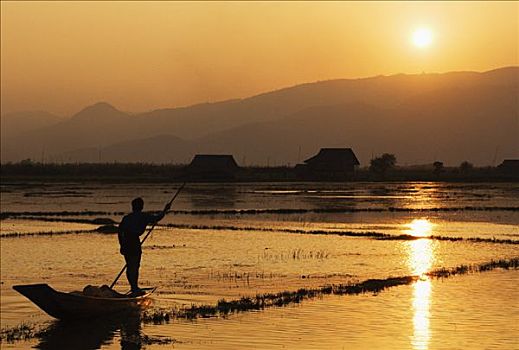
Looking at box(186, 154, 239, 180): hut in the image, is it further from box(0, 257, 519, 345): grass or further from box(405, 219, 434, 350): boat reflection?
box(0, 257, 519, 345): grass

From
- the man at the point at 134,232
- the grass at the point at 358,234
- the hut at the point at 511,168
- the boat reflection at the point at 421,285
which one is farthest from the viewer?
the hut at the point at 511,168

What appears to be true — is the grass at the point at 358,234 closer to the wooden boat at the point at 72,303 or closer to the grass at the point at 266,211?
the grass at the point at 266,211

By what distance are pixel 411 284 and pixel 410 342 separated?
6158mm

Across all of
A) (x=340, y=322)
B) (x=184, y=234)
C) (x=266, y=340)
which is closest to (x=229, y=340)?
(x=266, y=340)

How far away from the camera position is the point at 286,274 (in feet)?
70.3

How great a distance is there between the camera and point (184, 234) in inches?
1304

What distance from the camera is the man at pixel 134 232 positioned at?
617 inches

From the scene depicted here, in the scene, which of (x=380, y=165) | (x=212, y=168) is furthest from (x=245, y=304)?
(x=380, y=165)

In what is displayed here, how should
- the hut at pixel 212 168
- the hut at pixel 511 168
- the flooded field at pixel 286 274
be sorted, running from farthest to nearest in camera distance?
the hut at pixel 511 168, the hut at pixel 212 168, the flooded field at pixel 286 274

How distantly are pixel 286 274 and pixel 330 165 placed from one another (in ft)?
291

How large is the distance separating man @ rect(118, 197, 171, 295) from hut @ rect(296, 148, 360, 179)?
92.3 meters

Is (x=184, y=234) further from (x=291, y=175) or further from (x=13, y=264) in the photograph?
(x=291, y=175)

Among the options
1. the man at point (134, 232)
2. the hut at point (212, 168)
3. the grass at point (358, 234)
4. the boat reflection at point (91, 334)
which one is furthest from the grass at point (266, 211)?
the hut at point (212, 168)

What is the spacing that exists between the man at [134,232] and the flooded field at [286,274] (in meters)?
0.75
